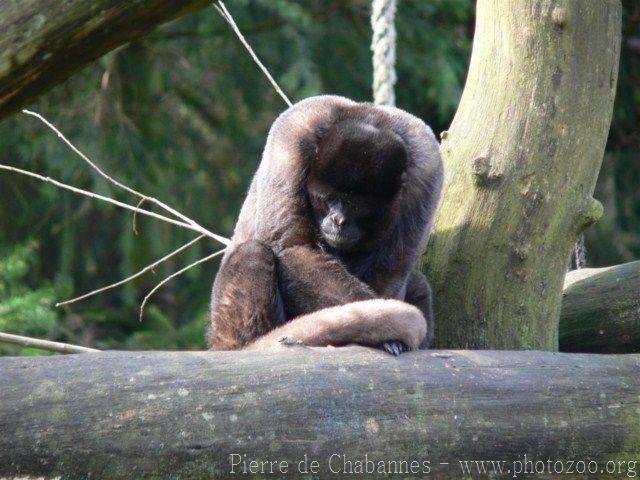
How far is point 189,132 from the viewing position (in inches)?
347

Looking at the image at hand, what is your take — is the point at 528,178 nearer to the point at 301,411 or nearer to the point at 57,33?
the point at 301,411

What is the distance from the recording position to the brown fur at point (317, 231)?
3840mm

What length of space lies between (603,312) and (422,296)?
Result: 900 mm

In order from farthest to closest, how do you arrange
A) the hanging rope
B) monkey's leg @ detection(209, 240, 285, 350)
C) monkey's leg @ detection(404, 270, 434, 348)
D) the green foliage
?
the green foliage, the hanging rope, monkey's leg @ detection(404, 270, 434, 348), monkey's leg @ detection(209, 240, 285, 350)

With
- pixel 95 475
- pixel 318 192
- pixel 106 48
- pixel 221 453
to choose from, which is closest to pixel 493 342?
pixel 318 192

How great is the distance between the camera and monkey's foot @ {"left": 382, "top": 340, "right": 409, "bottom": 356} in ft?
10.2

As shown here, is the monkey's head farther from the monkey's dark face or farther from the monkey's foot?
the monkey's foot

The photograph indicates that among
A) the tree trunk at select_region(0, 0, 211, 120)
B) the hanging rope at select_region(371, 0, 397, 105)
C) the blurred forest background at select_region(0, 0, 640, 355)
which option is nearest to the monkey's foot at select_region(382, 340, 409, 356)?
the tree trunk at select_region(0, 0, 211, 120)

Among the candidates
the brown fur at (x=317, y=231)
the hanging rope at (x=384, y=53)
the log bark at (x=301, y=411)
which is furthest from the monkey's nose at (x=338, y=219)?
the log bark at (x=301, y=411)

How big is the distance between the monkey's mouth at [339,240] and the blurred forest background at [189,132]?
3822 mm

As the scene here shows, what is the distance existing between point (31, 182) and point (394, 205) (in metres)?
5.12

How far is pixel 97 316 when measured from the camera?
798 cm

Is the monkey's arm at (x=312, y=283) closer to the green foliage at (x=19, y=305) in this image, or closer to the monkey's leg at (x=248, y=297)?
the monkey's leg at (x=248, y=297)

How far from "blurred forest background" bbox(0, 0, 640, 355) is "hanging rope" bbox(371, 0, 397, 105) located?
10.3 feet
